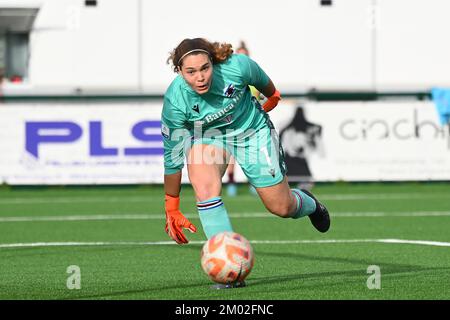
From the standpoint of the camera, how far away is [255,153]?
938 centimetres

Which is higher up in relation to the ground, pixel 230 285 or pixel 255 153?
pixel 255 153

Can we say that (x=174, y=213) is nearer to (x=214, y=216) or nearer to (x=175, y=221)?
(x=175, y=221)

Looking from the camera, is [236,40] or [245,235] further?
[236,40]

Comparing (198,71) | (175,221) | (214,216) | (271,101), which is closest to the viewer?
(198,71)

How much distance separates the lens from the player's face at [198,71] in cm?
877

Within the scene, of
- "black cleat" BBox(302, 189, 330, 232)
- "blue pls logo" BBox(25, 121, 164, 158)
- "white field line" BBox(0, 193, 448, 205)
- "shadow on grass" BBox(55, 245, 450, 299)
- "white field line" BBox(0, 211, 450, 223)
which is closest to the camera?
"shadow on grass" BBox(55, 245, 450, 299)

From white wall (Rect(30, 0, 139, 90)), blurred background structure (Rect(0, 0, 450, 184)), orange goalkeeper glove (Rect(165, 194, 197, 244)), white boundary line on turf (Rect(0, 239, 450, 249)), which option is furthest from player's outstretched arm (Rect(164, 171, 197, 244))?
white wall (Rect(30, 0, 139, 90))

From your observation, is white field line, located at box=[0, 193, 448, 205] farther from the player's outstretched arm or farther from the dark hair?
the dark hair

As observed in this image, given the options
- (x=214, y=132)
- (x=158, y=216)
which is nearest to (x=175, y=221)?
(x=214, y=132)

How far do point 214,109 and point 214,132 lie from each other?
1.09ft

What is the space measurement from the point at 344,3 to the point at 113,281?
21.8m

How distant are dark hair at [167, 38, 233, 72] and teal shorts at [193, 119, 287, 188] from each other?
2.12 ft

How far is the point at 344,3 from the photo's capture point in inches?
1192

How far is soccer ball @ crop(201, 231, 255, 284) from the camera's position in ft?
27.8
